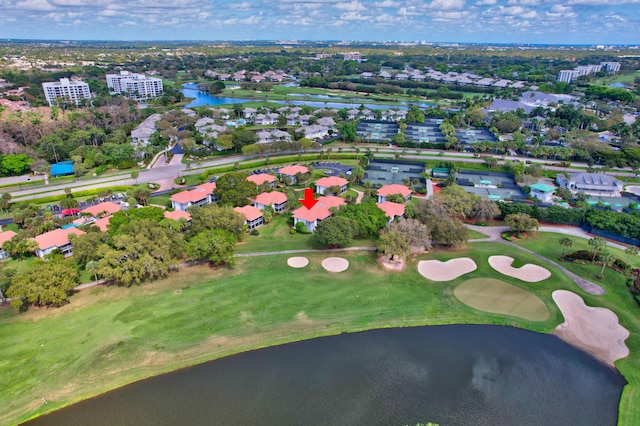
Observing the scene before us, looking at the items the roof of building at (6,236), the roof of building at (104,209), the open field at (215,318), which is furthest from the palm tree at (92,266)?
the roof of building at (104,209)

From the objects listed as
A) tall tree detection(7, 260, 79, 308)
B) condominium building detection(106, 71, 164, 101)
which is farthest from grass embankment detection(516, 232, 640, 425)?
condominium building detection(106, 71, 164, 101)

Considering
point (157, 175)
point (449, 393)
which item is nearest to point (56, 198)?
point (157, 175)

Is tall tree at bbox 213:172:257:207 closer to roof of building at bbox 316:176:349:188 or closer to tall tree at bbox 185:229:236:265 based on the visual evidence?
roof of building at bbox 316:176:349:188

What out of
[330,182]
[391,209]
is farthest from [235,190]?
[391,209]

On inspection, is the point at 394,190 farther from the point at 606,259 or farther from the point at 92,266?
the point at 92,266

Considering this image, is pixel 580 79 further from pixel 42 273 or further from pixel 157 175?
pixel 42 273

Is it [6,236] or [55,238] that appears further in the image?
Result: [6,236]
